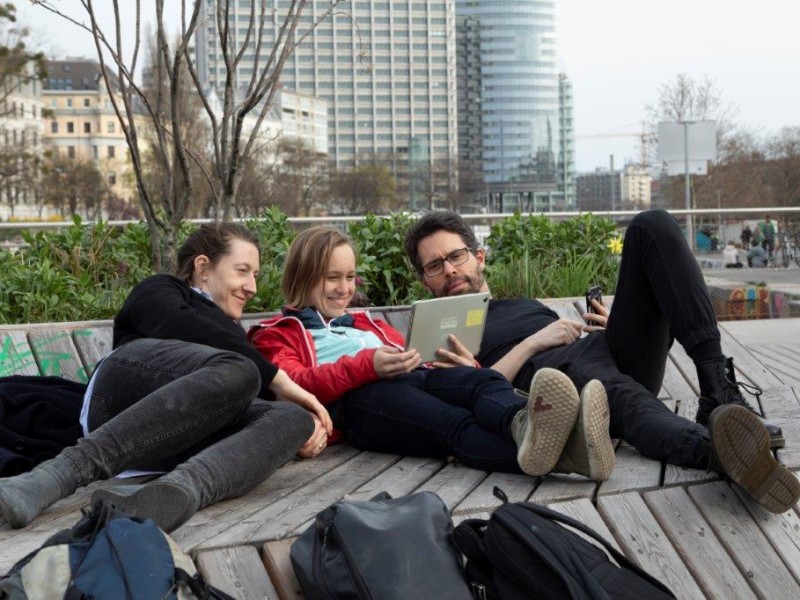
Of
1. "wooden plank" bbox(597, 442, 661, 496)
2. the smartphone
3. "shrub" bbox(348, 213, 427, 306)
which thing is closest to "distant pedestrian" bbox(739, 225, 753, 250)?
"shrub" bbox(348, 213, 427, 306)

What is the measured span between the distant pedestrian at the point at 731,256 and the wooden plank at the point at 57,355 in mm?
7334

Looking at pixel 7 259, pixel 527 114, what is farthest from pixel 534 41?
pixel 7 259

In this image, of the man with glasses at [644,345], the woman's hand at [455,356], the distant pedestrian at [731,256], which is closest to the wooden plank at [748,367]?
the man with glasses at [644,345]

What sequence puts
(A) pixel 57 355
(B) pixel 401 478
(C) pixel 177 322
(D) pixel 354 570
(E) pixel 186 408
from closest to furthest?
(D) pixel 354 570, (E) pixel 186 408, (B) pixel 401 478, (C) pixel 177 322, (A) pixel 57 355

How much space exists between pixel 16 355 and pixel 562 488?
2546 mm

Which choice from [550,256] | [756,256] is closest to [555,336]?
[550,256]

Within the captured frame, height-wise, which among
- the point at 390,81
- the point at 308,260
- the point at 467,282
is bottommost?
the point at 467,282

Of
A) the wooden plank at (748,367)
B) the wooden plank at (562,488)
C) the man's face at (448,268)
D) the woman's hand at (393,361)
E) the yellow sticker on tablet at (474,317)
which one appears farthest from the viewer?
the wooden plank at (748,367)

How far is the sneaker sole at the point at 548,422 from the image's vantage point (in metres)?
3.23

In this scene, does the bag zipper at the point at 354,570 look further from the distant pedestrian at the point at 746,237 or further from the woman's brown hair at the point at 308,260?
the distant pedestrian at the point at 746,237

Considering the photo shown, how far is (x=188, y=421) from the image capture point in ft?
10.8

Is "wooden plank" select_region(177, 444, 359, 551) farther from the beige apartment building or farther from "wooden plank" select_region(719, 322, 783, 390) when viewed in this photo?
the beige apartment building

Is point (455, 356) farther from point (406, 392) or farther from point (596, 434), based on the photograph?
point (596, 434)

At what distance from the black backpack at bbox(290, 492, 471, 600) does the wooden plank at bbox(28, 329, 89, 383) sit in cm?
233
